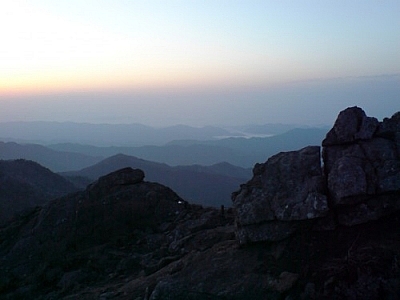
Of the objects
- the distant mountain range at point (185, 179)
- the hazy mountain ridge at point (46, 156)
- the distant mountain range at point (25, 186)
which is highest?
the distant mountain range at point (25, 186)

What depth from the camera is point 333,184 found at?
41.1ft

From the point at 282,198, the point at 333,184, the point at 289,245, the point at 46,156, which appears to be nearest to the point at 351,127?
the point at 333,184

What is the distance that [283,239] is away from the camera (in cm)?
1297

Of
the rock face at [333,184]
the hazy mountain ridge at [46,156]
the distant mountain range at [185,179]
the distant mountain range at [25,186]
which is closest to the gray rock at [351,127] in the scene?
the rock face at [333,184]

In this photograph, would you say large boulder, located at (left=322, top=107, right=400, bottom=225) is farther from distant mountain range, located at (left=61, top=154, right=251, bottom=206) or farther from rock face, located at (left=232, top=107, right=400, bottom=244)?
distant mountain range, located at (left=61, top=154, right=251, bottom=206)

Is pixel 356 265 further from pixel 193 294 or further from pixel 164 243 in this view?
pixel 164 243

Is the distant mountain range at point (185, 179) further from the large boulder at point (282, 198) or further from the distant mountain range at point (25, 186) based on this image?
the large boulder at point (282, 198)

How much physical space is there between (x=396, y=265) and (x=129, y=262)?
34.7 feet

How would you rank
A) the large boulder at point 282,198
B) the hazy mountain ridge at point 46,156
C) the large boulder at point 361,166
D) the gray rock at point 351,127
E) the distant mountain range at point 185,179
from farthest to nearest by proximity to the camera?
the hazy mountain ridge at point 46,156 < the distant mountain range at point 185,179 < the gray rock at point 351,127 < the large boulder at point 282,198 < the large boulder at point 361,166

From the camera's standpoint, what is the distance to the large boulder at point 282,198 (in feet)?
41.7

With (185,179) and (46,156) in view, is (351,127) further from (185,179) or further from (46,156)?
(46,156)

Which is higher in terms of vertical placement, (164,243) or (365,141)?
(365,141)

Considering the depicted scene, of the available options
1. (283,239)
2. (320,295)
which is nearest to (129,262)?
(283,239)

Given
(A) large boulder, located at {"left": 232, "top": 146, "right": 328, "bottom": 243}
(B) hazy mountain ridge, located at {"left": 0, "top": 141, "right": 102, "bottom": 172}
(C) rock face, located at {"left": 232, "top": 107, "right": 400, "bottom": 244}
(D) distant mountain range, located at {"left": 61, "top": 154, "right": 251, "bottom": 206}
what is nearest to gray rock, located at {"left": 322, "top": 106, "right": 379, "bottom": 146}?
(C) rock face, located at {"left": 232, "top": 107, "right": 400, "bottom": 244}
